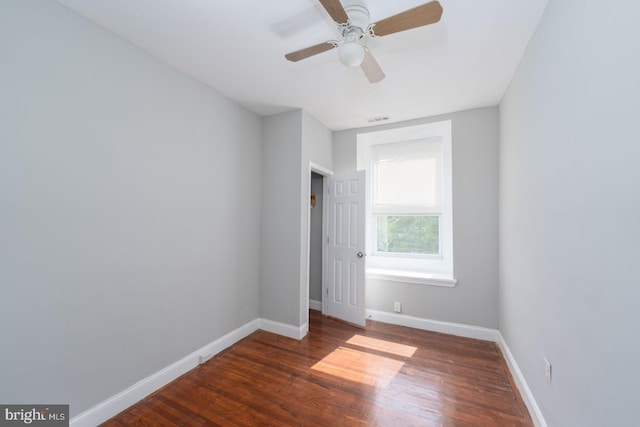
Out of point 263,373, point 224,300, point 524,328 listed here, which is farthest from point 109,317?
point 524,328

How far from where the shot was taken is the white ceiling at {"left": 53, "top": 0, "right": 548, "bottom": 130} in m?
1.66

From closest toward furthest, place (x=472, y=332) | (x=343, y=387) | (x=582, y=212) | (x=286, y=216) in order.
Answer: (x=582, y=212), (x=343, y=387), (x=472, y=332), (x=286, y=216)

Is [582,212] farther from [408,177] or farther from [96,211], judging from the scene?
[96,211]

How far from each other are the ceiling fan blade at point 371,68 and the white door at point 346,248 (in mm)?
1644

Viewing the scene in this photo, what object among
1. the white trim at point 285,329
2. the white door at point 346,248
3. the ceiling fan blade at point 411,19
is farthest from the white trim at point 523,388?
the ceiling fan blade at point 411,19

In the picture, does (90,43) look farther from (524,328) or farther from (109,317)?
(524,328)

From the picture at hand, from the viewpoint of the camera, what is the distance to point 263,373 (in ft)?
7.71

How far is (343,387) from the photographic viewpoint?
216 centimetres

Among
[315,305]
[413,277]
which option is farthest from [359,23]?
[315,305]

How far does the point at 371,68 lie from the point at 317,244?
2697mm

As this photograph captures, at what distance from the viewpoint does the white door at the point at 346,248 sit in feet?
11.4

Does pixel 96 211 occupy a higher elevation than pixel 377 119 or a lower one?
lower

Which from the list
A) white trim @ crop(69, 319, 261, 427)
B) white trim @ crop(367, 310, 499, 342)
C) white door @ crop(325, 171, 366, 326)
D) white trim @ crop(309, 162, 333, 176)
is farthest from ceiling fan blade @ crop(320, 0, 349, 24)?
white trim @ crop(367, 310, 499, 342)

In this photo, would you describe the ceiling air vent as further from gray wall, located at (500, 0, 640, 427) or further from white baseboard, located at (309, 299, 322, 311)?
white baseboard, located at (309, 299, 322, 311)
